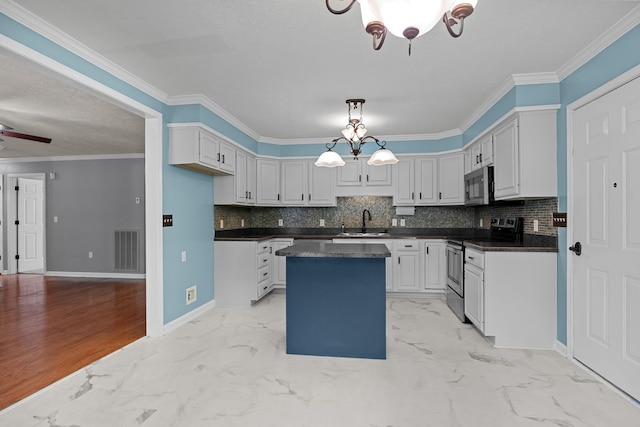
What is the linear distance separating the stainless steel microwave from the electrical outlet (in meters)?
3.58

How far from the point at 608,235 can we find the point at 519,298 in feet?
3.05

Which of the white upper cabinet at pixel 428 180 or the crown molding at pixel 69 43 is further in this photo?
the white upper cabinet at pixel 428 180

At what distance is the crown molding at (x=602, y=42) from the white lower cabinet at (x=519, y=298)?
1.58 meters

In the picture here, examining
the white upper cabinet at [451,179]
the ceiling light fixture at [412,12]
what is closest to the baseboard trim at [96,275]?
the white upper cabinet at [451,179]

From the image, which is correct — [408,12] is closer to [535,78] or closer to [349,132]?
[349,132]

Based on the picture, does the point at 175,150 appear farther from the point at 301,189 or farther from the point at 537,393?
the point at 537,393

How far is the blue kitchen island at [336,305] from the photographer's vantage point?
280 centimetres

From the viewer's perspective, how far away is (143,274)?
6379mm

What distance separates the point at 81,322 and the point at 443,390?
390cm

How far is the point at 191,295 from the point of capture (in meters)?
3.90

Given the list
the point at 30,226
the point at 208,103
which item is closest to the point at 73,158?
the point at 30,226

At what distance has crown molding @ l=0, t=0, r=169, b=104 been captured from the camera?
6.51 feet

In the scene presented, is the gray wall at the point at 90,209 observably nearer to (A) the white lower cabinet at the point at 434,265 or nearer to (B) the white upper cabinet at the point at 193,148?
(B) the white upper cabinet at the point at 193,148

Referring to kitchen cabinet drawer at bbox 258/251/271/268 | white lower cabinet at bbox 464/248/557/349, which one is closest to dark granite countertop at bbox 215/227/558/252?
kitchen cabinet drawer at bbox 258/251/271/268
